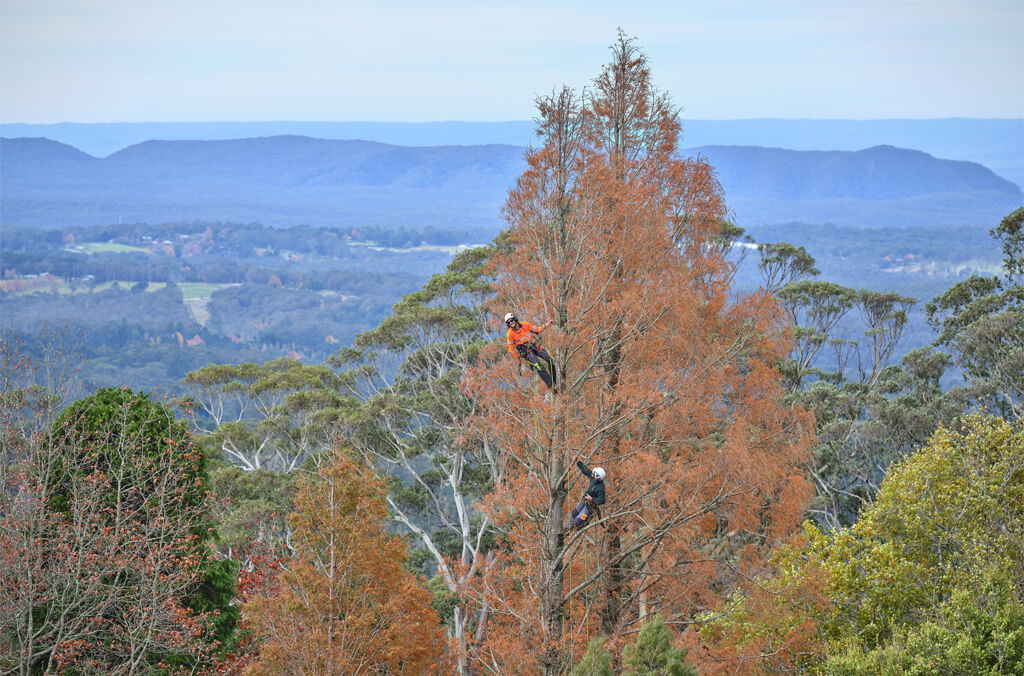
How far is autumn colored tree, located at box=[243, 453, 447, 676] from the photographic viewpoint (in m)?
11.8

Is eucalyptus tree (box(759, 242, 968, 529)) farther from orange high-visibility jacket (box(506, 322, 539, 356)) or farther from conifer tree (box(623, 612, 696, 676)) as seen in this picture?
conifer tree (box(623, 612, 696, 676))

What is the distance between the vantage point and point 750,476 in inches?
574

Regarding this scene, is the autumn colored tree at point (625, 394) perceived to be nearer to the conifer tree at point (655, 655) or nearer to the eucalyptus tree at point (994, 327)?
the conifer tree at point (655, 655)

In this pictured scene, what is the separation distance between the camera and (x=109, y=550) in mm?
12359

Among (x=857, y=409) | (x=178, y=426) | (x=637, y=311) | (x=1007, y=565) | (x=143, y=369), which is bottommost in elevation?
(x=143, y=369)

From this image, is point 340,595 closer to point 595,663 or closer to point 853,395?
point 595,663

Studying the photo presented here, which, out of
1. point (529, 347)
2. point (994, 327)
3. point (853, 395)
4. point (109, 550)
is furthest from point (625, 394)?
point (853, 395)

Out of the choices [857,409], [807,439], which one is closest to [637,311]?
[807,439]

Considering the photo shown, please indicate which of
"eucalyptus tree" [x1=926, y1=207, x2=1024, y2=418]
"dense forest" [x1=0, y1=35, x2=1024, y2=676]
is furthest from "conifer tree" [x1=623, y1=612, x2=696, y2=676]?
"eucalyptus tree" [x1=926, y1=207, x2=1024, y2=418]

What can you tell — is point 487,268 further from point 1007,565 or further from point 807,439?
point 1007,565

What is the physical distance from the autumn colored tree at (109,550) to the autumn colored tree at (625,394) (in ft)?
15.0

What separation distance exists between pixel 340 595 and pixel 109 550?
3275mm

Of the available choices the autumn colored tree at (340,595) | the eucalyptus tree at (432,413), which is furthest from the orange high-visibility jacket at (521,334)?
the eucalyptus tree at (432,413)

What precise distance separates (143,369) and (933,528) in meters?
117
